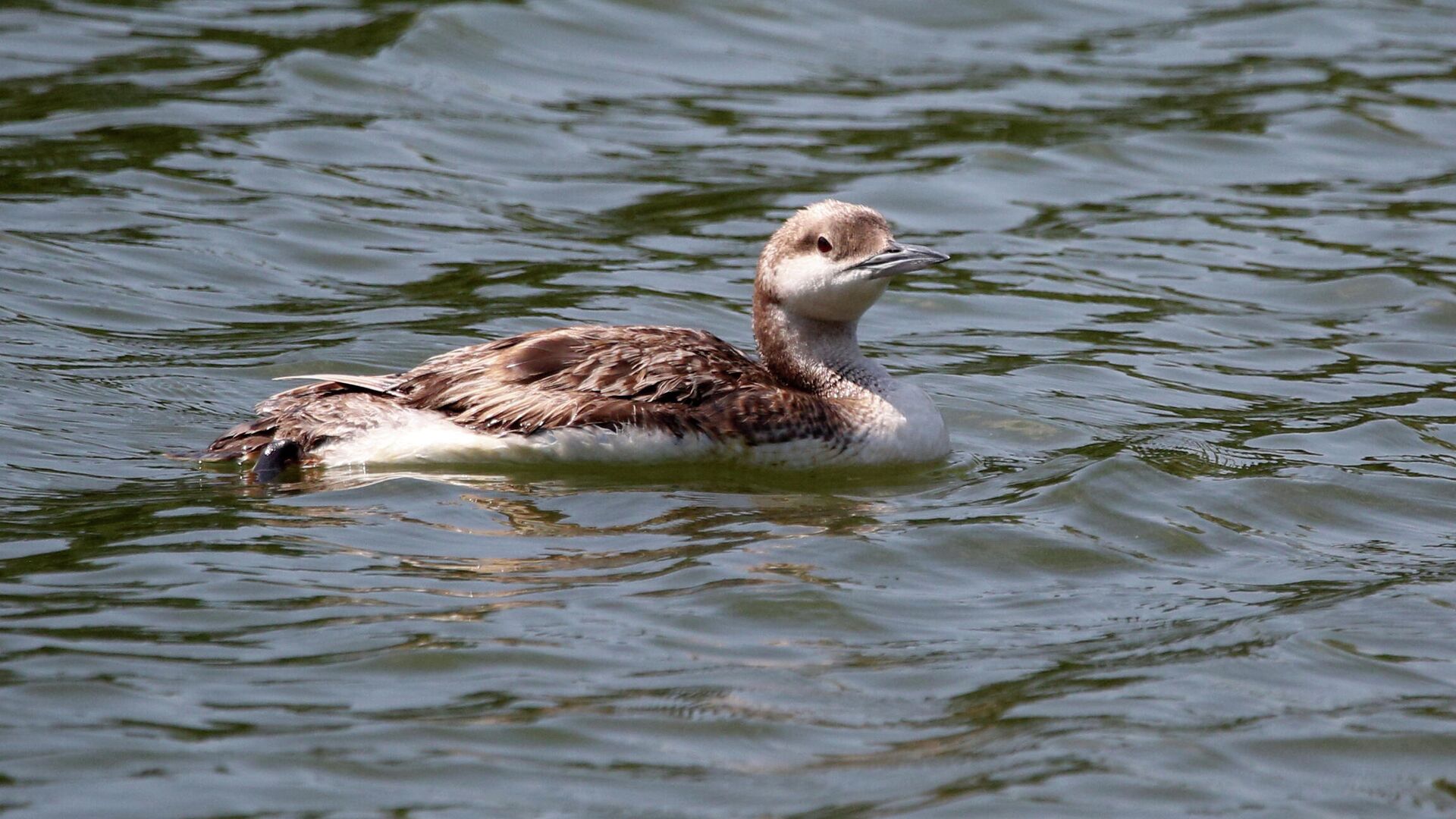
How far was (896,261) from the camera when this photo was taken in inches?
348

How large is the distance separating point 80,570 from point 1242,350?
668 cm

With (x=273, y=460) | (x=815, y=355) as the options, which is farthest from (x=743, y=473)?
(x=273, y=460)

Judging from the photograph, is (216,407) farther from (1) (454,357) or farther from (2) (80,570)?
(2) (80,570)

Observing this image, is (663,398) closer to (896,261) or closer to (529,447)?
(529,447)

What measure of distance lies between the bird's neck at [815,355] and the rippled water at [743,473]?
0.52m

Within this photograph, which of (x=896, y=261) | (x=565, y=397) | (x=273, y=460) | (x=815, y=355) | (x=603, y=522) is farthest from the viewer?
(x=815, y=355)

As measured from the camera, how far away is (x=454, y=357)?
8.94 metres

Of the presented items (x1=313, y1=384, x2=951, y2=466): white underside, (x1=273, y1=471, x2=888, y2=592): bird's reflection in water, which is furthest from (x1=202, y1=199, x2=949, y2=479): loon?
(x1=273, y1=471, x2=888, y2=592): bird's reflection in water

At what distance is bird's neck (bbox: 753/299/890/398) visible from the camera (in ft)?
30.1

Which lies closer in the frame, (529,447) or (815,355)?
(529,447)

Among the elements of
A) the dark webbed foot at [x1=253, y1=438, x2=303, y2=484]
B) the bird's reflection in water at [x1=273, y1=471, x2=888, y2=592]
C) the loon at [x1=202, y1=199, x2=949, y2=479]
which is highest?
the loon at [x1=202, y1=199, x2=949, y2=479]

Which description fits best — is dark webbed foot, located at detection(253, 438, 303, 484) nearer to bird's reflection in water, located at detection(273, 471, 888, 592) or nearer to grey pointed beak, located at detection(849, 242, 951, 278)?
bird's reflection in water, located at detection(273, 471, 888, 592)

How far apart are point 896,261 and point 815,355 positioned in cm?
66

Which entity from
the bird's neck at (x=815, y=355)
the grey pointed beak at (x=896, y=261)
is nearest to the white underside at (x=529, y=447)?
the bird's neck at (x=815, y=355)
